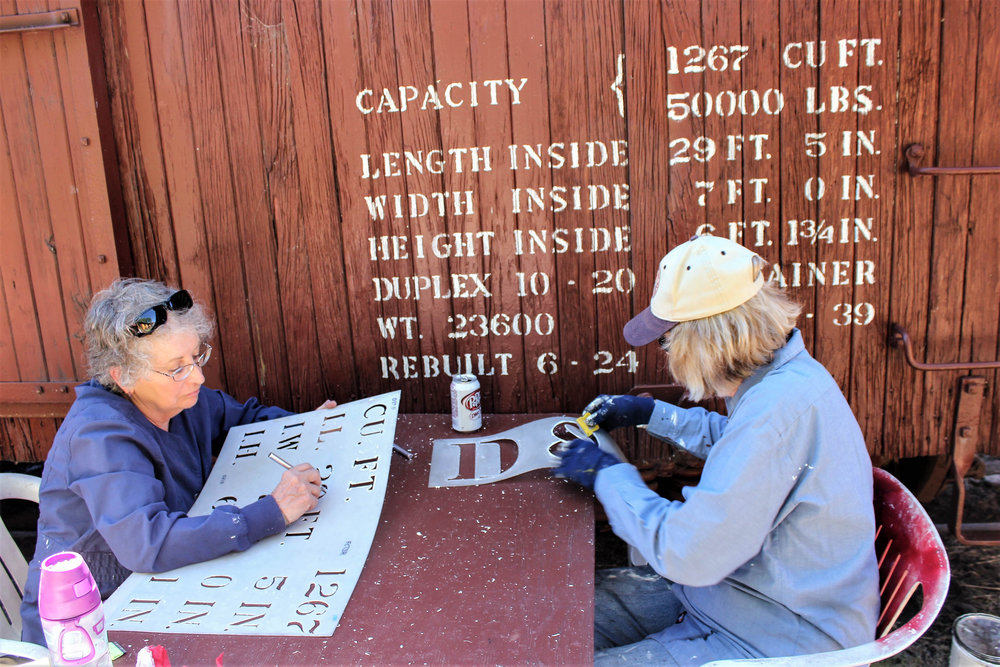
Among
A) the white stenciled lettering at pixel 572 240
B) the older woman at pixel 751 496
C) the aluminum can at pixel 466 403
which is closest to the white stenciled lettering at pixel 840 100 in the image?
the white stenciled lettering at pixel 572 240

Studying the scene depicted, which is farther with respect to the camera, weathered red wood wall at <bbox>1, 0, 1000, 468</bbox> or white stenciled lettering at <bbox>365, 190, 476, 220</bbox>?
white stenciled lettering at <bbox>365, 190, 476, 220</bbox>

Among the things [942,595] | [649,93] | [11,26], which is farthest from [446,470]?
[11,26]

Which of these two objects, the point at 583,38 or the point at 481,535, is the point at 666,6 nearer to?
the point at 583,38

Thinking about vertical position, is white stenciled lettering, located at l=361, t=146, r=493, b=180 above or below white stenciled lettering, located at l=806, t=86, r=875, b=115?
below

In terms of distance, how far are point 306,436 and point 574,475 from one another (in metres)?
0.90

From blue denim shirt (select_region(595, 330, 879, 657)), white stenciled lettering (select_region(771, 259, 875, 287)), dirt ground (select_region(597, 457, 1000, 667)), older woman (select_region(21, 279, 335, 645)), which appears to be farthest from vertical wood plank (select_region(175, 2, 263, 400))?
white stenciled lettering (select_region(771, 259, 875, 287))

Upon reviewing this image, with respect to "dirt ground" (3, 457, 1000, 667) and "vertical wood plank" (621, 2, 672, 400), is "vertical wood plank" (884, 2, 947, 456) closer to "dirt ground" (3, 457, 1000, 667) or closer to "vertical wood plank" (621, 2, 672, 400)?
"dirt ground" (3, 457, 1000, 667)

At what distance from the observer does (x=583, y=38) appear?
259cm

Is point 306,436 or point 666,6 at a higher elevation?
point 666,6

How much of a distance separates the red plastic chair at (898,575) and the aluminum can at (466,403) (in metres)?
1.25

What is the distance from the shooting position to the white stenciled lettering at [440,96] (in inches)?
104

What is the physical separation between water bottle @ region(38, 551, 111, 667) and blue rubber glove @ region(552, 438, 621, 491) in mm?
1157

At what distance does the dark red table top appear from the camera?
1.42 meters

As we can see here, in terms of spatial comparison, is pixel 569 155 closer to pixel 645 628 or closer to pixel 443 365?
pixel 443 365
